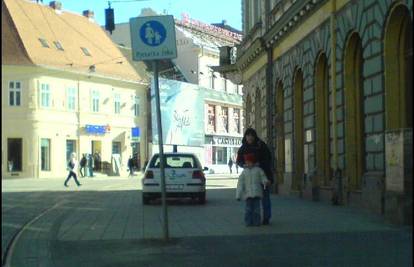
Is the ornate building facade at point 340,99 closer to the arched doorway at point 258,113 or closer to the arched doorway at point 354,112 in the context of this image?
Answer: the arched doorway at point 354,112

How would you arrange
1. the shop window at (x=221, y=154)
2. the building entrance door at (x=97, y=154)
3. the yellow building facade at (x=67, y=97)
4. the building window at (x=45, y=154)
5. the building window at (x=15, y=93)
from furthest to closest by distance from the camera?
the shop window at (x=221, y=154) < the building entrance door at (x=97, y=154) < the building window at (x=45, y=154) < the building window at (x=15, y=93) < the yellow building facade at (x=67, y=97)

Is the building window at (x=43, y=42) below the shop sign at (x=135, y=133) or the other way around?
the other way around

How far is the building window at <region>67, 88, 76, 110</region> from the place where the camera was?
57.5 m

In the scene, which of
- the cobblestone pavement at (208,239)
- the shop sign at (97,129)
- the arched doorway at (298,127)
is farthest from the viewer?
the shop sign at (97,129)

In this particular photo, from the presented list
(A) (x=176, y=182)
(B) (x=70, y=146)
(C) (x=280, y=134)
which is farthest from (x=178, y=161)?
(B) (x=70, y=146)

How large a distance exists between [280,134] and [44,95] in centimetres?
3113

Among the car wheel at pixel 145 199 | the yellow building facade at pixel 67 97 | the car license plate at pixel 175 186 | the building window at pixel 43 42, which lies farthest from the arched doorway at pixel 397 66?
the building window at pixel 43 42

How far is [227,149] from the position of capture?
78.8m

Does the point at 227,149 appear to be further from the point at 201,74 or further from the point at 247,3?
the point at 247,3

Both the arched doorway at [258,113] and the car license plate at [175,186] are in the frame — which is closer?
the car license plate at [175,186]

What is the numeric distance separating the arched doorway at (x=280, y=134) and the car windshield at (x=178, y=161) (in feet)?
18.0

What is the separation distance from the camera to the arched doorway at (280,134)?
27.3 metres

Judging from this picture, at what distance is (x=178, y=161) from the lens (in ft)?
74.4

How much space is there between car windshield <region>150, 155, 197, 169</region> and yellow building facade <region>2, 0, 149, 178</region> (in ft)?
82.8
